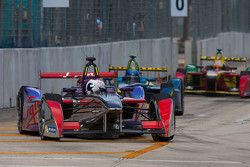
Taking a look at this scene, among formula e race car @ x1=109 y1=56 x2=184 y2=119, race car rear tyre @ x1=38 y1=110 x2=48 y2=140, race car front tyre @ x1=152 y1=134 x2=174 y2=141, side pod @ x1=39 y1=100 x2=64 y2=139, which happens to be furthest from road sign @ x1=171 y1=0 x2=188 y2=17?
side pod @ x1=39 y1=100 x2=64 y2=139

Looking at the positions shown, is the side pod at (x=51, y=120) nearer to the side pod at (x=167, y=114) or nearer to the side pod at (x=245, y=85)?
the side pod at (x=167, y=114)

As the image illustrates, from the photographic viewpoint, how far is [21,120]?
60.5ft

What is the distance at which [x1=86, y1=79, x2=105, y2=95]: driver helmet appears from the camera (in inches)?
715

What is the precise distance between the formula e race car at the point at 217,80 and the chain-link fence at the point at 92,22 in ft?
10.0

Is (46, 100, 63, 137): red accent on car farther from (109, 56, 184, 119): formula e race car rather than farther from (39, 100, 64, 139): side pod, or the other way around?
(109, 56, 184, 119): formula e race car

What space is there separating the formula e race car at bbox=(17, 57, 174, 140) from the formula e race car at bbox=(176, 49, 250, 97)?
39.7 feet

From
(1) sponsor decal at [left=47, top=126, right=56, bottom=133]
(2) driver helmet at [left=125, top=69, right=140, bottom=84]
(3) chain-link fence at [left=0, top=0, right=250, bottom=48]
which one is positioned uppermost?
(3) chain-link fence at [left=0, top=0, right=250, bottom=48]

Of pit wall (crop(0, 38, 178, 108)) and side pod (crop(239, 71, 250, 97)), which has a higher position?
pit wall (crop(0, 38, 178, 108))

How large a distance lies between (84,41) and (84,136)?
41.1 feet

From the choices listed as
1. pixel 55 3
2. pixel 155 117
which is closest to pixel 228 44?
pixel 55 3

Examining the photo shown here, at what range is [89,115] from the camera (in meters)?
17.3

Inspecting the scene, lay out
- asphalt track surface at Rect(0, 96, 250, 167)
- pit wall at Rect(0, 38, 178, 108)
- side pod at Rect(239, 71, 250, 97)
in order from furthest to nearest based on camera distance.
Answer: side pod at Rect(239, 71, 250, 97), pit wall at Rect(0, 38, 178, 108), asphalt track surface at Rect(0, 96, 250, 167)

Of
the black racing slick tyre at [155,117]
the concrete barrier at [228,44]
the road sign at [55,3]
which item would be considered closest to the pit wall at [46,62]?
the road sign at [55,3]

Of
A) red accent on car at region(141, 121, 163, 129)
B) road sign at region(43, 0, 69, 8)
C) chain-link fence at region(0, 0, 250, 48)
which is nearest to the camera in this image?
red accent on car at region(141, 121, 163, 129)
